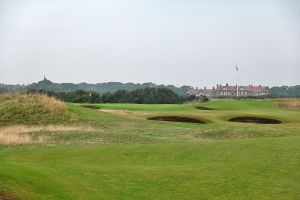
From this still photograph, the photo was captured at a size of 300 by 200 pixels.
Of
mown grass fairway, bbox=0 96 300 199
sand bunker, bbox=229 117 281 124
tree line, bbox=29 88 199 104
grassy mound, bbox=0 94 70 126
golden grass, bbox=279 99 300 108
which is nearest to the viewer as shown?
mown grass fairway, bbox=0 96 300 199

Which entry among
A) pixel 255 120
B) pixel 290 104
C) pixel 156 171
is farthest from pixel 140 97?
pixel 156 171

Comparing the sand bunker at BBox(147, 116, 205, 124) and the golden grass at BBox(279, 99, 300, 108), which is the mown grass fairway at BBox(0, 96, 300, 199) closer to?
the sand bunker at BBox(147, 116, 205, 124)

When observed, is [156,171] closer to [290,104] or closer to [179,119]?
[179,119]

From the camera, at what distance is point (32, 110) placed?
38844 millimetres

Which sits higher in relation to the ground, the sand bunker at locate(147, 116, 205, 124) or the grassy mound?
the grassy mound

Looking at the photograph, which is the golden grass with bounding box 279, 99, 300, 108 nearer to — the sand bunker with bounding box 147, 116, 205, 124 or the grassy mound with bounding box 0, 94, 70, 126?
the sand bunker with bounding box 147, 116, 205, 124

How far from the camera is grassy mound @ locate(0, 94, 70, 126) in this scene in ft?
123

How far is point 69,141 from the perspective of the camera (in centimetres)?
2584

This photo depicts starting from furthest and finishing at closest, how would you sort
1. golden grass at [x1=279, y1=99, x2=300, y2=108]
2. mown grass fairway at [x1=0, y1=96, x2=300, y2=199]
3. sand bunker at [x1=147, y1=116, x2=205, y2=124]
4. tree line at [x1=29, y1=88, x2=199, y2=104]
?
tree line at [x1=29, y1=88, x2=199, y2=104]
golden grass at [x1=279, y1=99, x2=300, y2=108]
sand bunker at [x1=147, y1=116, x2=205, y2=124]
mown grass fairway at [x1=0, y1=96, x2=300, y2=199]

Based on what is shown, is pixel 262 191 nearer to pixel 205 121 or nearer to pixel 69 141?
pixel 69 141

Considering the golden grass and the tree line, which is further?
the tree line

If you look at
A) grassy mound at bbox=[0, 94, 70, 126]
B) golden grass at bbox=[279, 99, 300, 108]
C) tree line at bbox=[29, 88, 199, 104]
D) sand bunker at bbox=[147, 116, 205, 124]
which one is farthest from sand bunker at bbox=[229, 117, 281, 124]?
tree line at bbox=[29, 88, 199, 104]

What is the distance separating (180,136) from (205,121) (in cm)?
1365

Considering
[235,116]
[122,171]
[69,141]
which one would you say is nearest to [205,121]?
[235,116]
